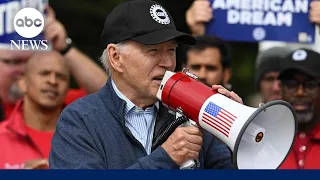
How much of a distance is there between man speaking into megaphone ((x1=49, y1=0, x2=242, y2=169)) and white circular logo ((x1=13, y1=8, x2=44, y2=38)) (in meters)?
1.52

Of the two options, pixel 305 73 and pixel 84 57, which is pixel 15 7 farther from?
pixel 305 73

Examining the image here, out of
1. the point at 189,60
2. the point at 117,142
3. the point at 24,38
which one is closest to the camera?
the point at 117,142

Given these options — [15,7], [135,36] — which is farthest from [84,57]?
[135,36]

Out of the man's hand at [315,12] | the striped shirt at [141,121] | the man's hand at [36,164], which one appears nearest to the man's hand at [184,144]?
the striped shirt at [141,121]

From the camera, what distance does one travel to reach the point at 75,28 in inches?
175

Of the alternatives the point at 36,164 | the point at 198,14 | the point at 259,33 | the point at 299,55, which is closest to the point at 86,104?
the point at 36,164

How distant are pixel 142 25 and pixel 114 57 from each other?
0.58 ft

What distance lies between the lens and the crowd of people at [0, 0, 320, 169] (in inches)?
104

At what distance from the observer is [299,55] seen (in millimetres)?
4699

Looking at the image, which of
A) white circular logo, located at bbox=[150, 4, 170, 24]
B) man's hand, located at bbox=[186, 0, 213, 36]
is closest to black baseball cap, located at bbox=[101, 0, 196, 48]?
white circular logo, located at bbox=[150, 4, 170, 24]

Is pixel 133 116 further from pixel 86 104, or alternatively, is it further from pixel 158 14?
pixel 158 14

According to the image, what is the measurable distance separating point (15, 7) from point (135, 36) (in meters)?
1.82

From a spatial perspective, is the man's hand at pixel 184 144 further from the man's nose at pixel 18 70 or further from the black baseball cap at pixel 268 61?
the black baseball cap at pixel 268 61

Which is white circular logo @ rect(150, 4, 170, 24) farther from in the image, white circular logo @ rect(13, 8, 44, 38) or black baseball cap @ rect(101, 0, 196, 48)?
white circular logo @ rect(13, 8, 44, 38)
